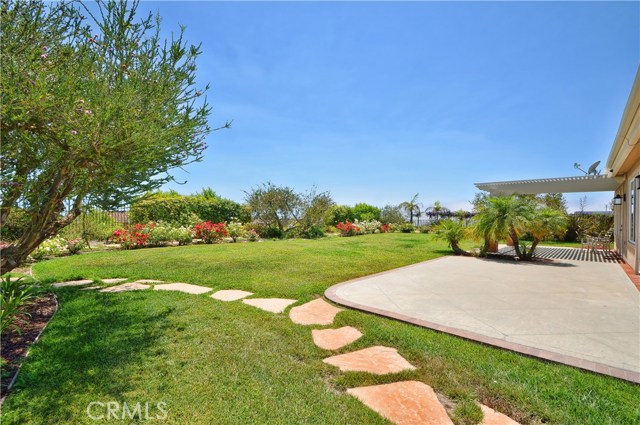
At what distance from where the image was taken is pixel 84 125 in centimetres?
345

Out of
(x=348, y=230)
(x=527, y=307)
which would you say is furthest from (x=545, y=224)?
(x=348, y=230)

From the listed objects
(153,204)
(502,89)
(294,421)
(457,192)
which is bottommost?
(294,421)

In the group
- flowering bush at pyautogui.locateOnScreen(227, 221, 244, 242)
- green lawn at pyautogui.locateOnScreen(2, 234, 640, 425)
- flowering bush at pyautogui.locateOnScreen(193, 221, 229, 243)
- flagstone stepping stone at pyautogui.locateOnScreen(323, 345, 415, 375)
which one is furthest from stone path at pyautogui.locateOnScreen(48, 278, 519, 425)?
flowering bush at pyautogui.locateOnScreen(227, 221, 244, 242)

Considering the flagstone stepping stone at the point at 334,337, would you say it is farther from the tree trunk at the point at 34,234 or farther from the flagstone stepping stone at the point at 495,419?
the tree trunk at the point at 34,234

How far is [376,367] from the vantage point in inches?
119

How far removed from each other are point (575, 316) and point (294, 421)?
14.9 ft

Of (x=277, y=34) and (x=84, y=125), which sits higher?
(x=277, y=34)

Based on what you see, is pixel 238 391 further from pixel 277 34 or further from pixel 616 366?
pixel 277 34

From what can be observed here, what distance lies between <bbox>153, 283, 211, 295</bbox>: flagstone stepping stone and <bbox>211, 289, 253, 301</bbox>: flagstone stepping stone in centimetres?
35

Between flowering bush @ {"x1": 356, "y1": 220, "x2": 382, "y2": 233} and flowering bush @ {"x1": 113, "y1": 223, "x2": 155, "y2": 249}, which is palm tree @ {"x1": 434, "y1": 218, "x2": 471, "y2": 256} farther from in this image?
flowering bush @ {"x1": 113, "y1": 223, "x2": 155, "y2": 249}

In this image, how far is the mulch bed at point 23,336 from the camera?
2.88 m

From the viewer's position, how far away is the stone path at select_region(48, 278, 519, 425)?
2.29 metres

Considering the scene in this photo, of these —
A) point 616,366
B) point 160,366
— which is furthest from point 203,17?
point 616,366

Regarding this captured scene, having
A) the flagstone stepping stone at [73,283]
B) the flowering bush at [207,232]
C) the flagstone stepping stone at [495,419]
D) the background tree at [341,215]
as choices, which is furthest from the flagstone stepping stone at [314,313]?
the background tree at [341,215]
